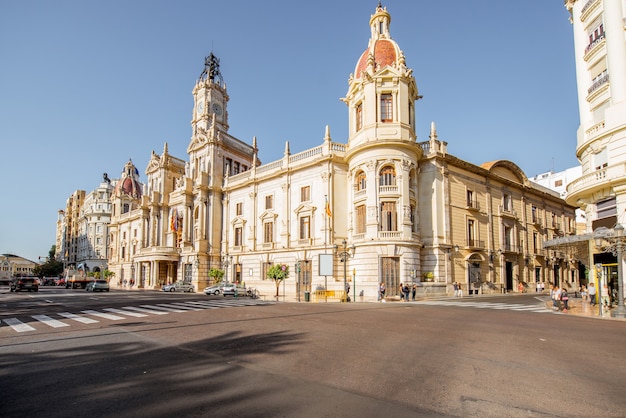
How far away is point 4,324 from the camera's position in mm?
13102

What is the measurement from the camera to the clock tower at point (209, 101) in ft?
173

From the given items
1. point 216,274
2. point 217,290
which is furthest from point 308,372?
point 216,274

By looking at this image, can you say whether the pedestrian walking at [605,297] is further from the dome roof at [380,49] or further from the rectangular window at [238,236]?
the rectangular window at [238,236]

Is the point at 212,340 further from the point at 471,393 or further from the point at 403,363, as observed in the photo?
the point at 471,393

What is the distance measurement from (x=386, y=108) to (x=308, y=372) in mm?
28860

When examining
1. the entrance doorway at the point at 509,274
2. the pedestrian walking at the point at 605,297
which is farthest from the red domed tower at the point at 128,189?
the pedestrian walking at the point at 605,297

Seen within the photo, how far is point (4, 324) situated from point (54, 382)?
9542mm

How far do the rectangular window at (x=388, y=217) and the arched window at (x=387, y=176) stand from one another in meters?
1.71

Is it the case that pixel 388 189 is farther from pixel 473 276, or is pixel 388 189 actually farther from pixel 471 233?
pixel 473 276

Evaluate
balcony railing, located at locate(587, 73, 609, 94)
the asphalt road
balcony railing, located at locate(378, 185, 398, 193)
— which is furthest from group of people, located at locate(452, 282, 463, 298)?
the asphalt road

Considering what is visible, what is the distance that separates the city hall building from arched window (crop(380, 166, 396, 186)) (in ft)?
0.28

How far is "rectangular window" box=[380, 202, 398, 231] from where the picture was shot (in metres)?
30.4

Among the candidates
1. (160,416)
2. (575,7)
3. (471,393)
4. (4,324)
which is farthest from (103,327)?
(575,7)

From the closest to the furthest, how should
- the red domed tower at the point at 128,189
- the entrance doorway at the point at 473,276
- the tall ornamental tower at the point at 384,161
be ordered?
the tall ornamental tower at the point at 384,161 → the entrance doorway at the point at 473,276 → the red domed tower at the point at 128,189
